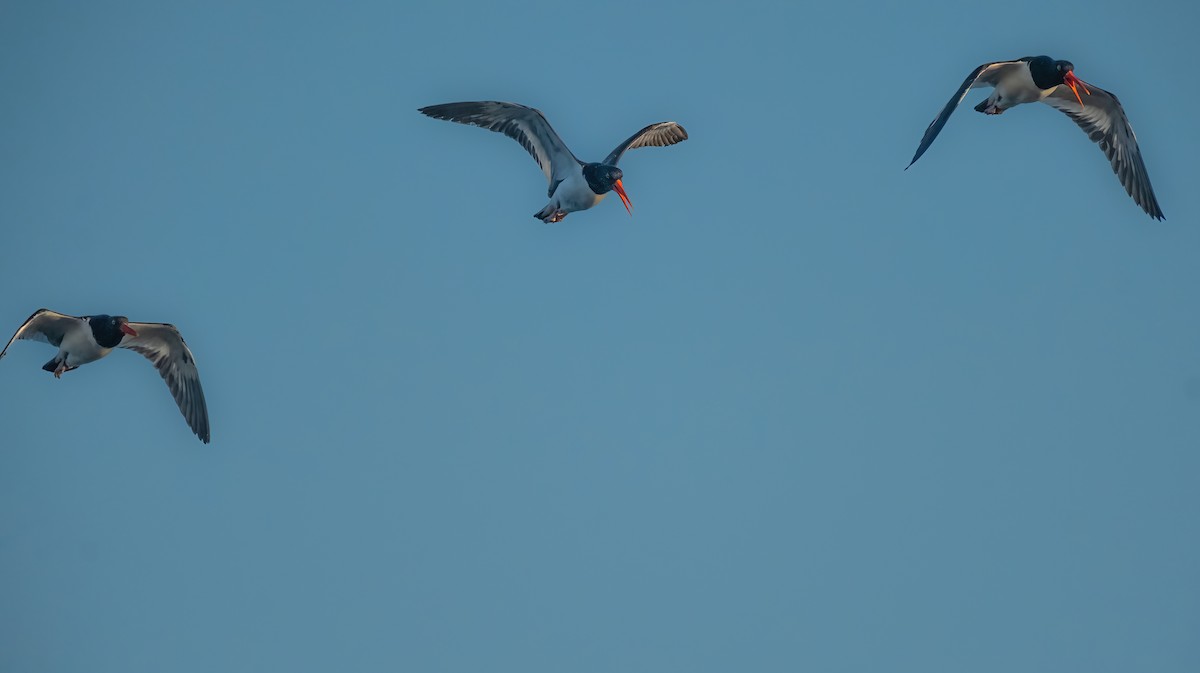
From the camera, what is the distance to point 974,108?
34.4 meters

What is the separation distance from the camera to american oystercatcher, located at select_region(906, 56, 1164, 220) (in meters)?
33.2

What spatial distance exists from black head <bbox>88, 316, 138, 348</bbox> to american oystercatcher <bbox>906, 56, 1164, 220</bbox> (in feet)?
67.3

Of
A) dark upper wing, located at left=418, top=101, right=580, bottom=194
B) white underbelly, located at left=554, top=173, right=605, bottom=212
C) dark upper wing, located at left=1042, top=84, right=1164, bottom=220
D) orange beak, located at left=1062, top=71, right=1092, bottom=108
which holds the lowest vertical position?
dark upper wing, located at left=1042, top=84, right=1164, bottom=220

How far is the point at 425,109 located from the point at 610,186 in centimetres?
515

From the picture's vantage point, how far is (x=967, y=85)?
31.7 metres


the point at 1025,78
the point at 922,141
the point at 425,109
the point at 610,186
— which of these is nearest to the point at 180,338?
the point at 425,109

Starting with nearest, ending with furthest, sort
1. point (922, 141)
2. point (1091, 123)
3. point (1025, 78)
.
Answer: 1. point (922, 141)
2. point (1025, 78)
3. point (1091, 123)

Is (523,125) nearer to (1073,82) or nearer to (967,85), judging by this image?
(967,85)

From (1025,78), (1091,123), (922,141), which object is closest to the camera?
(922,141)

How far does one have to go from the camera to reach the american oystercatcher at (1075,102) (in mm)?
33188

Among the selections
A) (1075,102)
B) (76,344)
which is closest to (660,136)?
(1075,102)

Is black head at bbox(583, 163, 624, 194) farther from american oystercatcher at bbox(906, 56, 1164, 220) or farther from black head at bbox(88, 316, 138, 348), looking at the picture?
black head at bbox(88, 316, 138, 348)

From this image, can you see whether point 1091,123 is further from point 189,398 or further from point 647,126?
point 189,398

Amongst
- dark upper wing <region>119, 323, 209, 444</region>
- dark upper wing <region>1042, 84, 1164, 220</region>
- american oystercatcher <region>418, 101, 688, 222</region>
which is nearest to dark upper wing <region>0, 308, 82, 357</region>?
dark upper wing <region>119, 323, 209, 444</region>
